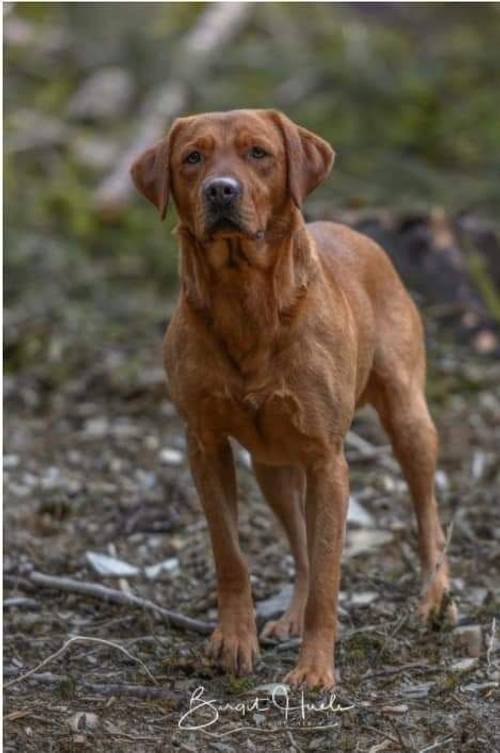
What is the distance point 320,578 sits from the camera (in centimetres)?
580

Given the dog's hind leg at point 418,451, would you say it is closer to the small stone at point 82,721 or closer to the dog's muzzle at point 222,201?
the dog's muzzle at point 222,201

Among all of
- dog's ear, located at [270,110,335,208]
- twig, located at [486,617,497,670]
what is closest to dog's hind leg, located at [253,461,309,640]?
twig, located at [486,617,497,670]

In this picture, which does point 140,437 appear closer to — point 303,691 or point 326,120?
point 303,691

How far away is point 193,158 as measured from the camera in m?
5.72

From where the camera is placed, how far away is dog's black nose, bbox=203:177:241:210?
5426mm

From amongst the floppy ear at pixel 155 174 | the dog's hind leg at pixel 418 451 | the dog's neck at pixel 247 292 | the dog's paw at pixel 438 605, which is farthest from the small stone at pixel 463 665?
the floppy ear at pixel 155 174

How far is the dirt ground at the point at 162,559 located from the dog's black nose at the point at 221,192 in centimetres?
172

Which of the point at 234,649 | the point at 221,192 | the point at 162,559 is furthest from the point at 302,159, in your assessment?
the point at 162,559

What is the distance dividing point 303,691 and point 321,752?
1.53 feet

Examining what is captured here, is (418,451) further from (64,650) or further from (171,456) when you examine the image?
(171,456)

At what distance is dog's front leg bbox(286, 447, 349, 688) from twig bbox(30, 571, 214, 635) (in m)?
0.72

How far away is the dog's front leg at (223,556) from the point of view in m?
5.97

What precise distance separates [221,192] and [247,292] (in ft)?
1.63
